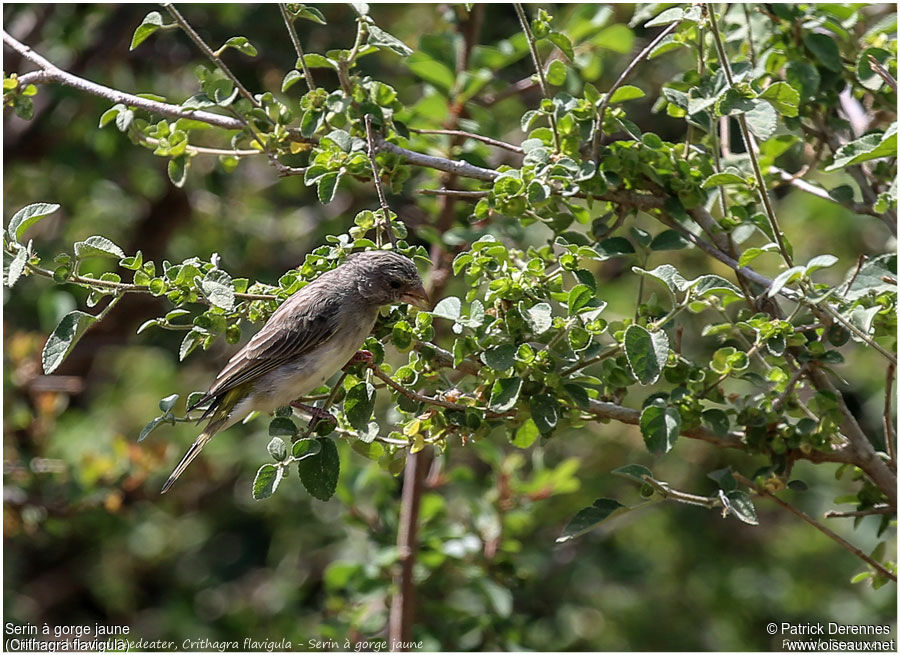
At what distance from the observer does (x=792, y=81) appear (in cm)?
312

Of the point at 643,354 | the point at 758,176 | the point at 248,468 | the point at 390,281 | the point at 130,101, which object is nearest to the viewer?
the point at 643,354

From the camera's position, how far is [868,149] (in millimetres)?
2764

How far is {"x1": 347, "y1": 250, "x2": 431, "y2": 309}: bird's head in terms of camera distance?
298cm

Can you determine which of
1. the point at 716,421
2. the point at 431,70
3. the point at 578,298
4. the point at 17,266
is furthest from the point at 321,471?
the point at 431,70

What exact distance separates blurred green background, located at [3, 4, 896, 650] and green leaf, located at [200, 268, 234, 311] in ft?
7.12

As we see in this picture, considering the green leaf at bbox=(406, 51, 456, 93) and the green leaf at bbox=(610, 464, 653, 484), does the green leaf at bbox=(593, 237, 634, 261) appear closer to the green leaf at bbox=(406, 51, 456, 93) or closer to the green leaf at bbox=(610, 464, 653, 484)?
the green leaf at bbox=(610, 464, 653, 484)

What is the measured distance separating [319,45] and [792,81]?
3136 millimetres

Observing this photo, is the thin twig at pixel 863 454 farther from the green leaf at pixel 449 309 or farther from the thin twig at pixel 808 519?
the green leaf at pixel 449 309

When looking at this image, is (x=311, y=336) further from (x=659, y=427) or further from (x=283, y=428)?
(x=659, y=427)

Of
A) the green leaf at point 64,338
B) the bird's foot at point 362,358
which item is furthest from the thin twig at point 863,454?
the green leaf at point 64,338

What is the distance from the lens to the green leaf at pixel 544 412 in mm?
2486

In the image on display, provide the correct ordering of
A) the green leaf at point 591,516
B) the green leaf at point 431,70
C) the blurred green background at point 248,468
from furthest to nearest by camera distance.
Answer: the blurred green background at point 248,468
the green leaf at point 431,70
the green leaf at point 591,516

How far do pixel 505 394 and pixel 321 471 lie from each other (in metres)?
0.48

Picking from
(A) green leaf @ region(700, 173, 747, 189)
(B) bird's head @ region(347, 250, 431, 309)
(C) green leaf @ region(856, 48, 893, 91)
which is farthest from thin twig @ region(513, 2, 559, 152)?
(C) green leaf @ region(856, 48, 893, 91)
